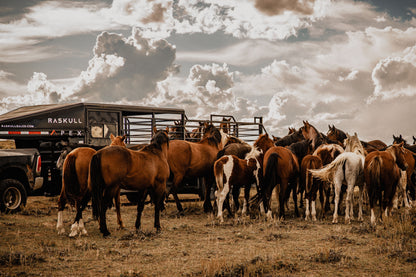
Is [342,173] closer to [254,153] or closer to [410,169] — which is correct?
[254,153]

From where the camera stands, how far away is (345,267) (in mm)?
6074

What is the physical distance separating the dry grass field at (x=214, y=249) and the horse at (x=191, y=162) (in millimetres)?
1498

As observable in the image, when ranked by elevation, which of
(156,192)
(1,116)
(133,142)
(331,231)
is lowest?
(331,231)

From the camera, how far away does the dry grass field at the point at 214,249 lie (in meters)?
5.79

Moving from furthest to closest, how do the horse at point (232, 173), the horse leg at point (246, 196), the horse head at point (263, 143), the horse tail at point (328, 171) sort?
the horse head at point (263, 143), the horse leg at point (246, 196), the horse at point (232, 173), the horse tail at point (328, 171)

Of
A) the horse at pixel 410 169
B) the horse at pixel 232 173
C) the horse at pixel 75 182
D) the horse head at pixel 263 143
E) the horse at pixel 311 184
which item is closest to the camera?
the horse at pixel 75 182

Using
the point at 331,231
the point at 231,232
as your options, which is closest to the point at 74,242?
the point at 231,232

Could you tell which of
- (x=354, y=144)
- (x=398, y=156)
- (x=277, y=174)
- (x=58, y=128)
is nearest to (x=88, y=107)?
(x=58, y=128)

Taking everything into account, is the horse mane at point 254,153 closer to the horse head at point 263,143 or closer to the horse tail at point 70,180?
the horse head at point 263,143

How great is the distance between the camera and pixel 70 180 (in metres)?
8.45

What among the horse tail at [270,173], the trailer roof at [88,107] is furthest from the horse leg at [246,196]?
the trailer roof at [88,107]

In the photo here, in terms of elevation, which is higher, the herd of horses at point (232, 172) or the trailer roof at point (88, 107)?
the trailer roof at point (88, 107)

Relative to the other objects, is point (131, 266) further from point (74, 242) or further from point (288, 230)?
point (288, 230)

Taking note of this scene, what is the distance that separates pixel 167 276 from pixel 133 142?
9.09 meters
